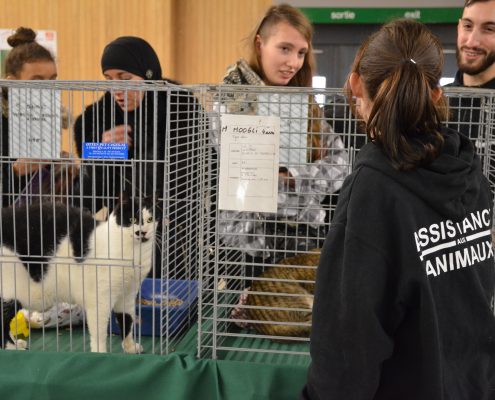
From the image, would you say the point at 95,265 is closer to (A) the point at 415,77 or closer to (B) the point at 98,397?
(B) the point at 98,397

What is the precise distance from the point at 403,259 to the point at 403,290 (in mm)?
44

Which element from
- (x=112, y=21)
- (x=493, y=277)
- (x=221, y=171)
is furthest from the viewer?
(x=112, y=21)

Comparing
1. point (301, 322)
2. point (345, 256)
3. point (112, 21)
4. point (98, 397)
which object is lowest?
point (98, 397)

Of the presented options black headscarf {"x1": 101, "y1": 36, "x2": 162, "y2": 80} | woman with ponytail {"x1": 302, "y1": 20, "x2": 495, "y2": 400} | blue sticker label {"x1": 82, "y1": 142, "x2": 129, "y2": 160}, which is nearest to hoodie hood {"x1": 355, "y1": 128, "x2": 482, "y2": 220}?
woman with ponytail {"x1": 302, "y1": 20, "x2": 495, "y2": 400}

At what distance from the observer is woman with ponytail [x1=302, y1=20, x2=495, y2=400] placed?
0.78 metres

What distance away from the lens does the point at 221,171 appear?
1101 millimetres

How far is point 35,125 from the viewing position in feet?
4.01

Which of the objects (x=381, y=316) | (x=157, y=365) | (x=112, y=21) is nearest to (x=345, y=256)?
(x=381, y=316)

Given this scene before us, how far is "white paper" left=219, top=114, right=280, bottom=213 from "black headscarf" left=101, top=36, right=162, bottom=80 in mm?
816

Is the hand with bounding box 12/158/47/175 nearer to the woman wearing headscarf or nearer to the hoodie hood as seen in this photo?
the woman wearing headscarf

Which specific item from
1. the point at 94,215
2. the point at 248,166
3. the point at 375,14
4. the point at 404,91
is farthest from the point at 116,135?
the point at 375,14

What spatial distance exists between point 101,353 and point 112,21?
11.3ft

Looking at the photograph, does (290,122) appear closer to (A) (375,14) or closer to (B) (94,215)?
(B) (94,215)

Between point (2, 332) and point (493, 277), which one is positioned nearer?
Answer: point (493, 277)
